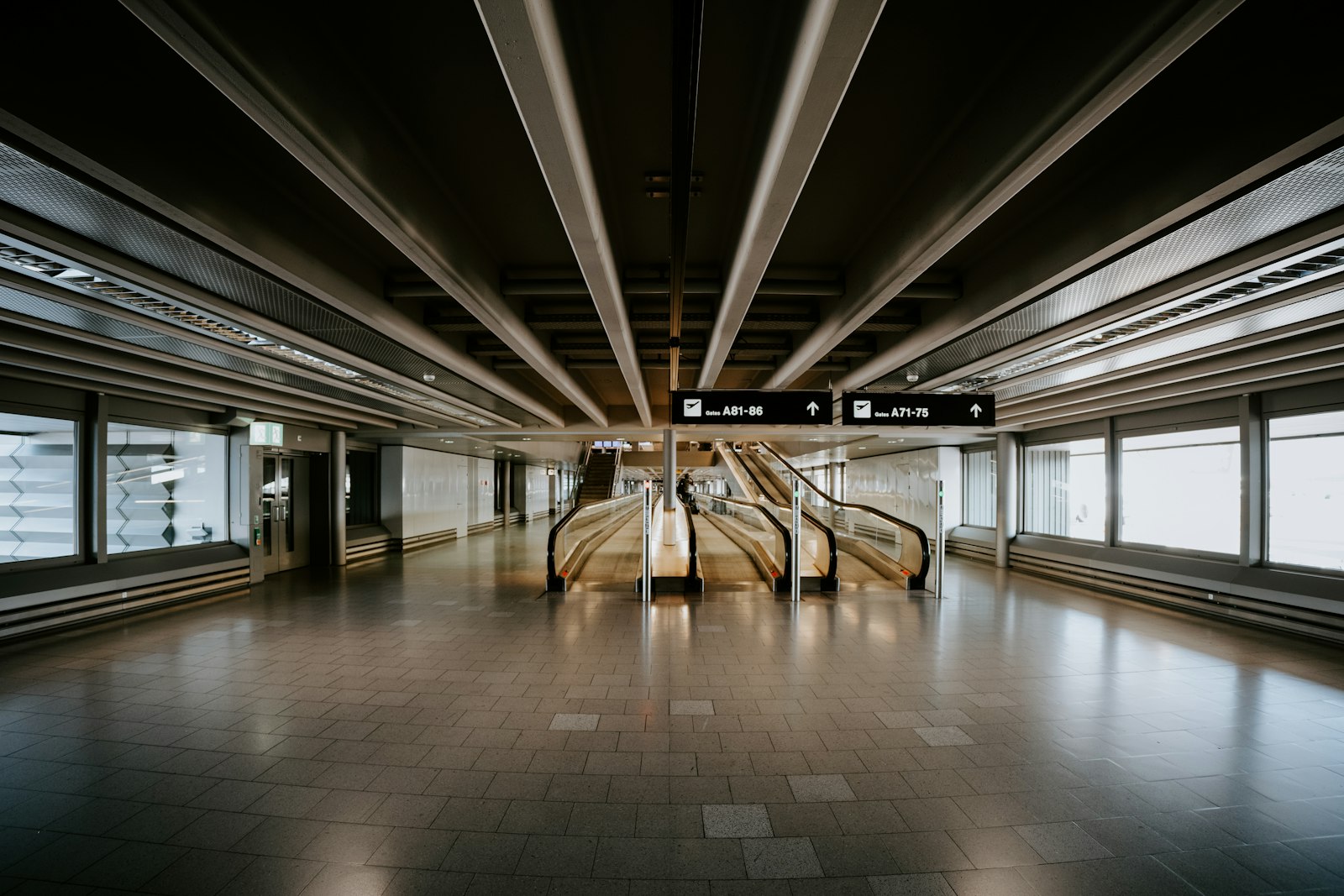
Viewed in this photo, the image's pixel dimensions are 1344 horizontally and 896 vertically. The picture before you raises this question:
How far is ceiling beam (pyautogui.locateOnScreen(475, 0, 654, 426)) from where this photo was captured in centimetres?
184

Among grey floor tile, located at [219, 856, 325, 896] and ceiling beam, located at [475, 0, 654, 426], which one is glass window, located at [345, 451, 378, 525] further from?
grey floor tile, located at [219, 856, 325, 896]

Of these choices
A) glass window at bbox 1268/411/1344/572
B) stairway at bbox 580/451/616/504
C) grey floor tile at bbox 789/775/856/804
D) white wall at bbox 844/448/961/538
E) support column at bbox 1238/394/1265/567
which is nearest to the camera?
grey floor tile at bbox 789/775/856/804

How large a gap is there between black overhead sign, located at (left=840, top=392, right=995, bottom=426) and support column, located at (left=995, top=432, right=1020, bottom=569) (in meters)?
4.66

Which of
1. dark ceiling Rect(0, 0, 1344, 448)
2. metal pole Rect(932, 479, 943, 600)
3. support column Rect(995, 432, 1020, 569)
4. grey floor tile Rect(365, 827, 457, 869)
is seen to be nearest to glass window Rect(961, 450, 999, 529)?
support column Rect(995, 432, 1020, 569)

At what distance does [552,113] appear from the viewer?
2.26 meters

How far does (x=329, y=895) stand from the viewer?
2.27 m

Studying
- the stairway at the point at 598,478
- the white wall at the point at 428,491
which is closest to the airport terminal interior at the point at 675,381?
the white wall at the point at 428,491

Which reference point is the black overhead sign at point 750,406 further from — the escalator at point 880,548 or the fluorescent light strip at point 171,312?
the fluorescent light strip at point 171,312

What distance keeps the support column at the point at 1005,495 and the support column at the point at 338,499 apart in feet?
44.3

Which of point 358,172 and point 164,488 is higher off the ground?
point 358,172

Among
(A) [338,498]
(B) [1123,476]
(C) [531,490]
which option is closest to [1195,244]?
(B) [1123,476]

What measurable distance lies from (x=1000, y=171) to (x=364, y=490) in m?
14.2

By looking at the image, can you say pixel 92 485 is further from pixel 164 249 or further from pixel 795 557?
pixel 795 557

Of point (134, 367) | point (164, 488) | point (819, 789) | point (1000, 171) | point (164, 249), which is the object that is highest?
point (1000, 171)
